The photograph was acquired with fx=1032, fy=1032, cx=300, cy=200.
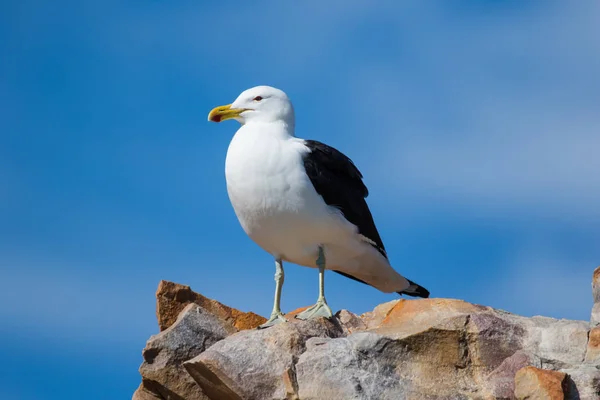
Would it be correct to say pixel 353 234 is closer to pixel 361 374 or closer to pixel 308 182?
pixel 308 182

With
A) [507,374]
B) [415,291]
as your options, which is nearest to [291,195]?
[415,291]

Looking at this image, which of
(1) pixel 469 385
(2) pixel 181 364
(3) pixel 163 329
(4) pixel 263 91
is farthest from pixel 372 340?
(4) pixel 263 91

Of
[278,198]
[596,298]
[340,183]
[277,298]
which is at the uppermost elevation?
[340,183]

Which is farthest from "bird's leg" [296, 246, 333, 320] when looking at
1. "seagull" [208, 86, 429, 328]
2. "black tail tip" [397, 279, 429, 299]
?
"black tail tip" [397, 279, 429, 299]

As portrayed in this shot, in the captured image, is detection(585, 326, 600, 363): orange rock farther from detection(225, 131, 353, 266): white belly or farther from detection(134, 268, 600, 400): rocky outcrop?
detection(225, 131, 353, 266): white belly

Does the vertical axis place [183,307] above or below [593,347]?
above

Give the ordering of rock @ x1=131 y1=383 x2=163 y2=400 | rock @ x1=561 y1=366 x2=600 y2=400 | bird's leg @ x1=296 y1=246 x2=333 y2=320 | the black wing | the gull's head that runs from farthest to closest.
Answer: the gull's head
the black wing
bird's leg @ x1=296 y1=246 x2=333 y2=320
rock @ x1=131 y1=383 x2=163 y2=400
rock @ x1=561 y1=366 x2=600 y2=400

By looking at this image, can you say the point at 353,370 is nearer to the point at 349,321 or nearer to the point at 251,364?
the point at 251,364
